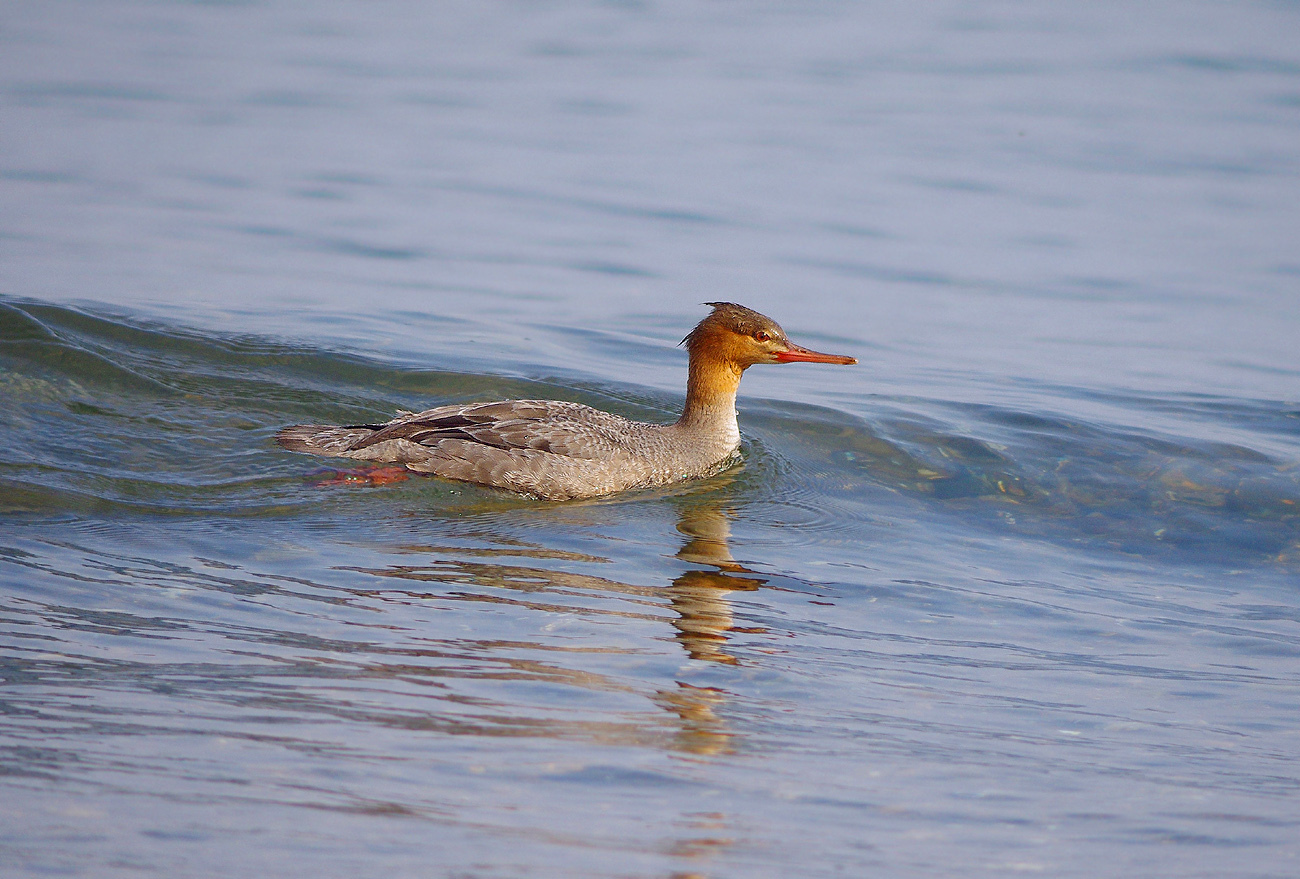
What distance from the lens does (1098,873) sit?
4.26 m

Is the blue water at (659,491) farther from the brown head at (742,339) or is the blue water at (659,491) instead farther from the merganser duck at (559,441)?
the brown head at (742,339)

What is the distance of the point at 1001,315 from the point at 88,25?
17.5 metres

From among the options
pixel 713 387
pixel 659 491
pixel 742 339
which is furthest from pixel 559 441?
pixel 742 339

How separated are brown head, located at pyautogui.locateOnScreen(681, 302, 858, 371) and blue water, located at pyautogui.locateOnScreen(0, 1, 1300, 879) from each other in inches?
31.0

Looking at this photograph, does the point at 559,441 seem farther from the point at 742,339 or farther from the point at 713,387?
the point at 742,339

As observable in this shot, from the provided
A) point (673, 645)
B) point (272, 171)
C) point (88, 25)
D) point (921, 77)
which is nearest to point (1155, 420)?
point (673, 645)

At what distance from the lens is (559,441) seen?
8594 millimetres

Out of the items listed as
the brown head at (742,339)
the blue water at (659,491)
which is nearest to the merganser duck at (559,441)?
the brown head at (742,339)

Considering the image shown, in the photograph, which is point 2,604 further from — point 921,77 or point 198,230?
point 921,77

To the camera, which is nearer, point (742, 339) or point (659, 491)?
point (659, 491)

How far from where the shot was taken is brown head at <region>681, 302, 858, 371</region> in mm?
9141

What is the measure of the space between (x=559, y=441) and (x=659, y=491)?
2.42 ft

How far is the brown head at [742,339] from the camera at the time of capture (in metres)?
9.14

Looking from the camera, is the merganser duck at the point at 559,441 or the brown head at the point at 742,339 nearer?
the merganser duck at the point at 559,441
